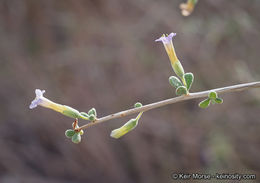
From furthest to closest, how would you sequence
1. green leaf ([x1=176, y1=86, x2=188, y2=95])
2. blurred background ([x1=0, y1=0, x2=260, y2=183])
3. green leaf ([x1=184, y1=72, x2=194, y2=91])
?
blurred background ([x1=0, y1=0, x2=260, y2=183]) → green leaf ([x1=184, y1=72, x2=194, y2=91]) → green leaf ([x1=176, y1=86, x2=188, y2=95])

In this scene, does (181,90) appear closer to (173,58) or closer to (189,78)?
(189,78)

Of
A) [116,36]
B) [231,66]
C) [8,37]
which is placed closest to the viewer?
[231,66]

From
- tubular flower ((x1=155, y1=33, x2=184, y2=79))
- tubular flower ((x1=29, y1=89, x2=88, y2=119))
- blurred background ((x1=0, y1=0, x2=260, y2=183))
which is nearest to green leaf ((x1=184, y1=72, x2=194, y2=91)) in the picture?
tubular flower ((x1=155, y1=33, x2=184, y2=79))

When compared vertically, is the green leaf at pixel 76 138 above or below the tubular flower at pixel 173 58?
below

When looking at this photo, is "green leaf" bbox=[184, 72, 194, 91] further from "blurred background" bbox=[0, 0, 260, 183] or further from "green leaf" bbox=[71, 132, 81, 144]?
"blurred background" bbox=[0, 0, 260, 183]

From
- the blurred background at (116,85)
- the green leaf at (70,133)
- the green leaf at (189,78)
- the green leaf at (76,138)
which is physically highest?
the blurred background at (116,85)

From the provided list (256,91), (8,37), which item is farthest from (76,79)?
(256,91)

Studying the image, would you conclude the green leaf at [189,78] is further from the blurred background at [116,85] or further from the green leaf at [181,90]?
the blurred background at [116,85]

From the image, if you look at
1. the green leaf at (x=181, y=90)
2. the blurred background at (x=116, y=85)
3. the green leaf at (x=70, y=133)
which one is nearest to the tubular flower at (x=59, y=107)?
the green leaf at (x=70, y=133)

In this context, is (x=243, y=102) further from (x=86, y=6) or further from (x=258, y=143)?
(x=86, y=6)
